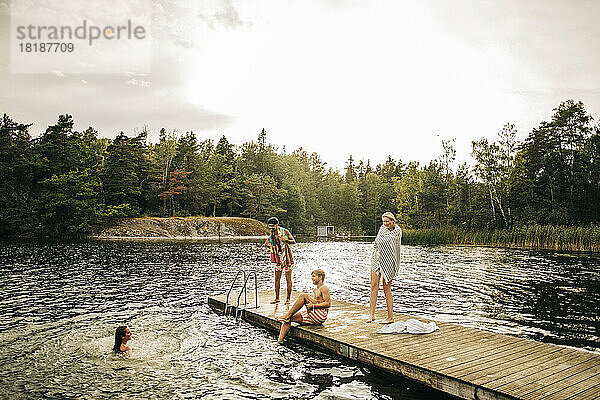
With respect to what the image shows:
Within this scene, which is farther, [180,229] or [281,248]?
[180,229]

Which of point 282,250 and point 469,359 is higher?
point 282,250

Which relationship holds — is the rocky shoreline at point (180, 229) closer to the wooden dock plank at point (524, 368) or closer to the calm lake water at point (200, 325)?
the calm lake water at point (200, 325)

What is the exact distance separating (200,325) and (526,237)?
120 ft

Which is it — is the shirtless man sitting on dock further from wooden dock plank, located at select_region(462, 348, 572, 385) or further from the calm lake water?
wooden dock plank, located at select_region(462, 348, 572, 385)

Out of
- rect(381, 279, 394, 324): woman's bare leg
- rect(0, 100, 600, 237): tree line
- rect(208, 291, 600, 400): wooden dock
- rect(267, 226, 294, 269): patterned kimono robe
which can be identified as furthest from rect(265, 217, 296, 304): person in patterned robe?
rect(0, 100, 600, 237): tree line

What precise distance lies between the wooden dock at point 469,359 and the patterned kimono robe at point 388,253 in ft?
4.14

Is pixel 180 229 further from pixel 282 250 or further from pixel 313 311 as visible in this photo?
pixel 313 311

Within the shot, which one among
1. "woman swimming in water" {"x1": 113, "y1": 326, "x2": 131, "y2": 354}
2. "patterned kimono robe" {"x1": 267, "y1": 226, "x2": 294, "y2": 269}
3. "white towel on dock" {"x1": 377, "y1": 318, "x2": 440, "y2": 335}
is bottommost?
"woman swimming in water" {"x1": 113, "y1": 326, "x2": 131, "y2": 354}

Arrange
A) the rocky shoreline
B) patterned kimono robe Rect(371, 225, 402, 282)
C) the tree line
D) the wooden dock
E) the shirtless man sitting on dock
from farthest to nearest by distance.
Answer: the rocky shoreline < the tree line < the shirtless man sitting on dock < patterned kimono robe Rect(371, 225, 402, 282) < the wooden dock

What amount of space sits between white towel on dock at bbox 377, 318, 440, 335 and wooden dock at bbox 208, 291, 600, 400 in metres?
0.14

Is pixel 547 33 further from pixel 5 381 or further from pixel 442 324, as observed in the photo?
pixel 5 381

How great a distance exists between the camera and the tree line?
51.8 metres

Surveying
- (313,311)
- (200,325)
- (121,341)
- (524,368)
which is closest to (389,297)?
(313,311)

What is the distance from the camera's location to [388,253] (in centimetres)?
885
